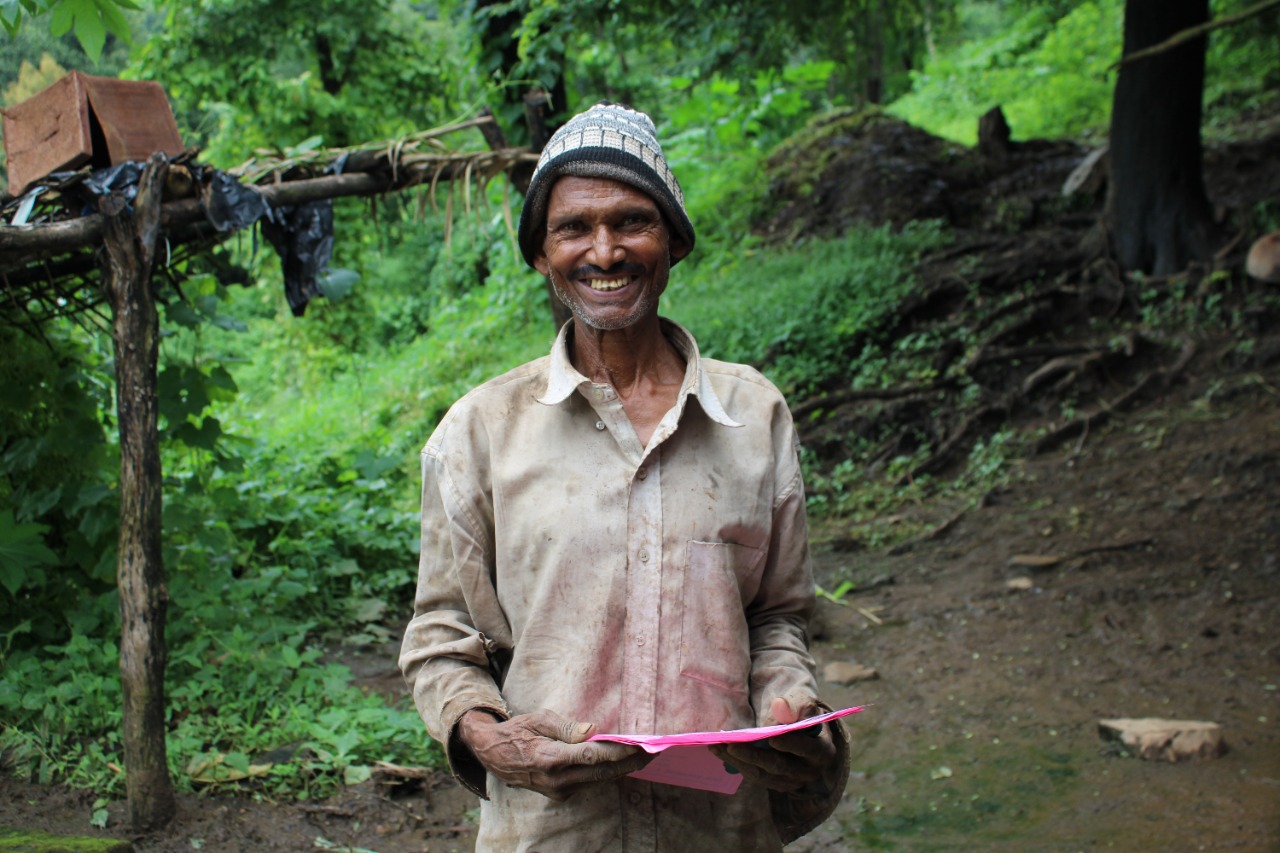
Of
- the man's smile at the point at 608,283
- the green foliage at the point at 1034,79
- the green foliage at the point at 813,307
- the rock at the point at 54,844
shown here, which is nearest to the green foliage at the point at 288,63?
the green foliage at the point at 813,307

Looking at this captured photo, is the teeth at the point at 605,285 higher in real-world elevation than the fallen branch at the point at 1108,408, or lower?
higher

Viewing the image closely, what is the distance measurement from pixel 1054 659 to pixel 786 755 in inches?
162

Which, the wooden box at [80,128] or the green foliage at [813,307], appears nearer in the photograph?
the wooden box at [80,128]

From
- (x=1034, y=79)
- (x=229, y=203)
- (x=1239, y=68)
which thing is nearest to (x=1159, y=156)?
(x=1239, y=68)

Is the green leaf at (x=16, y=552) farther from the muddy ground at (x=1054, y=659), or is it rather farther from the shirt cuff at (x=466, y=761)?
the shirt cuff at (x=466, y=761)

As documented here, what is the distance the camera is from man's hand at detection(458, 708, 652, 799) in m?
1.50

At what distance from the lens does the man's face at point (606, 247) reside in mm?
1804

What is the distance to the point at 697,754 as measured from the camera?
62.2 inches

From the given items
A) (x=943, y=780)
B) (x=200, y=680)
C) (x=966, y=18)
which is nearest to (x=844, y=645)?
(x=943, y=780)

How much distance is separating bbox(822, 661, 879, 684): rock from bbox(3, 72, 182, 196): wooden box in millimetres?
3701

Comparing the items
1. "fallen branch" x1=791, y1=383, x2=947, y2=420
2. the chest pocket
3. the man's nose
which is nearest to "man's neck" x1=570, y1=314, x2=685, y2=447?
the man's nose

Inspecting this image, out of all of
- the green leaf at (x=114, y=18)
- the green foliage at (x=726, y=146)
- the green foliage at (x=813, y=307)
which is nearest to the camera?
the green leaf at (x=114, y=18)

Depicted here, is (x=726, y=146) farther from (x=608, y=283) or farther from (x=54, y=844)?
(x=608, y=283)

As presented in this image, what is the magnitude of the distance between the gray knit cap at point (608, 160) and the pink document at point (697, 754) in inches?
34.6
